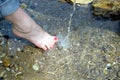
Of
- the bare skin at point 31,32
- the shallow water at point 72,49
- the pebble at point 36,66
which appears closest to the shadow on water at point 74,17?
the shallow water at point 72,49

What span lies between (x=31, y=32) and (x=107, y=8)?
2.38 feet

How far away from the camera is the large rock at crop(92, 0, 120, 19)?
262 centimetres

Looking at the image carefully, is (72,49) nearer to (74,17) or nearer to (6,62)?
(74,17)

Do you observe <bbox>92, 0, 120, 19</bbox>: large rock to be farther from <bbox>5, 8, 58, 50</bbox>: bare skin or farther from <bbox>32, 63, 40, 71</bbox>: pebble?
<bbox>32, 63, 40, 71</bbox>: pebble

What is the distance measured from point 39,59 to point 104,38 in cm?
59

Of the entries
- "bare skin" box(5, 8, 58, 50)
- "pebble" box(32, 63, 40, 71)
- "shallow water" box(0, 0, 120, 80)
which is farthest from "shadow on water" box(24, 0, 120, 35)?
"pebble" box(32, 63, 40, 71)

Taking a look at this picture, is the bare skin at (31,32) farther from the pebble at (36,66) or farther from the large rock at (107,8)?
the large rock at (107,8)

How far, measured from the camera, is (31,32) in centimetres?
250

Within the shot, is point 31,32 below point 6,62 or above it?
above

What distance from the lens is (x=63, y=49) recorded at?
2502 millimetres

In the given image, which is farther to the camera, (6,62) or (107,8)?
(107,8)

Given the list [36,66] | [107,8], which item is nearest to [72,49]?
[36,66]

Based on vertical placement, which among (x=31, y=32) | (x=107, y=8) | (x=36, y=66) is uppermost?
(x=107, y=8)

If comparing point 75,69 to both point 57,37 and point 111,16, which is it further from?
point 111,16
